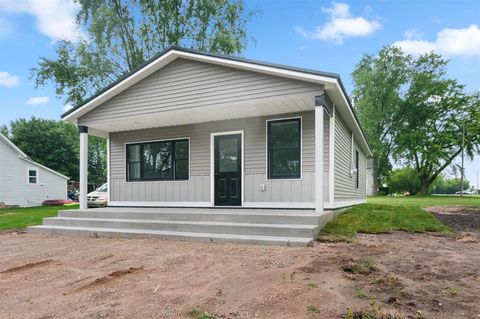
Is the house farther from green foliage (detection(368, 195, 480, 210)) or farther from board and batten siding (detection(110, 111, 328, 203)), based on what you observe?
green foliage (detection(368, 195, 480, 210))

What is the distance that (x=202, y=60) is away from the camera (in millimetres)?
7613

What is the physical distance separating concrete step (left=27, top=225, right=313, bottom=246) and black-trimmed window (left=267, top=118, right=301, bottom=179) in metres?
2.61

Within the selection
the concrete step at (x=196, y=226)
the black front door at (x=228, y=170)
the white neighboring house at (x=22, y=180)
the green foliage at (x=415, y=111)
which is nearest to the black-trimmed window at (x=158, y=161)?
the black front door at (x=228, y=170)

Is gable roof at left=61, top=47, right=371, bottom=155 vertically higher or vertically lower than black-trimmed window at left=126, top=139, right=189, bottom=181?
higher

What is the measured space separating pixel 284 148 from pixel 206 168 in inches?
92.8

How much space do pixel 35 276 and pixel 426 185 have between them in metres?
37.5

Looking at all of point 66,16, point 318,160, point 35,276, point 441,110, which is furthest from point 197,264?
point 441,110

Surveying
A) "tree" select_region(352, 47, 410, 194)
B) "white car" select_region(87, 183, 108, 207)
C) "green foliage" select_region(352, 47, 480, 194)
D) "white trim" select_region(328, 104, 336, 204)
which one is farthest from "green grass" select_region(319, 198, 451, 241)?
"tree" select_region(352, 47, 410, 194)

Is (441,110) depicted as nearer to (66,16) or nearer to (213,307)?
(66,16)

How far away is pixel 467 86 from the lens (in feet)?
105

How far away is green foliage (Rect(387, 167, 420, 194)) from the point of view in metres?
35.9

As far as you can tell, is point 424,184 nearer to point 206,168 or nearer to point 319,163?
point 206,168

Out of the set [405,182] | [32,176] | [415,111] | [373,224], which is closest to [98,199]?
[32,176]

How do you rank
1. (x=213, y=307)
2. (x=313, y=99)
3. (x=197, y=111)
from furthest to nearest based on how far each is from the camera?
1. (x=197, y=111)
2. (x=313, y=99)
3. (x=213, y=307)
